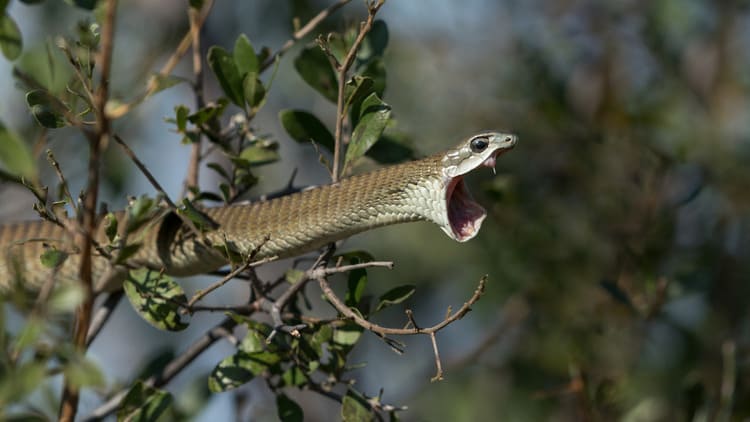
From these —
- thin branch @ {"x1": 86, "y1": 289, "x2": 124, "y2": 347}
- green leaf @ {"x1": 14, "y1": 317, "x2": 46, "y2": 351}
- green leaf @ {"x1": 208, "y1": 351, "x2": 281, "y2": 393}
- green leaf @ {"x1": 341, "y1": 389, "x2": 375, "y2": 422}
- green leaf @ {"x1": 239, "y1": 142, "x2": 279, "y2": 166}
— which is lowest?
thin branch @ {"x1": 86, "y1": 289, "x2": 124, "y2": 347}

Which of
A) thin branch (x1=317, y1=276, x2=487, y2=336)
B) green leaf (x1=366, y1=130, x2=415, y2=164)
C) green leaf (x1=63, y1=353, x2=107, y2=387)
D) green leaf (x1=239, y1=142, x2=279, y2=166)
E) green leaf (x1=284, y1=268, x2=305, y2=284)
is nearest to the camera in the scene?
green leaf (x1=63, y1=353, x2=107, y2=387)

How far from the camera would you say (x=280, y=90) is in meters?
7.04

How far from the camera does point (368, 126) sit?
8.03 ft

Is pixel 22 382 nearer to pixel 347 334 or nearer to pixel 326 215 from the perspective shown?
pixel 347 334

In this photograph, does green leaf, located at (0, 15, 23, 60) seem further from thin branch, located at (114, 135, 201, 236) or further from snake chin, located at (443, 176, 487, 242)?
snake chin, located at (443, 176, 487, 242)

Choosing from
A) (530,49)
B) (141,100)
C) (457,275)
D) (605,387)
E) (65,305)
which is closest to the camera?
(65,305)

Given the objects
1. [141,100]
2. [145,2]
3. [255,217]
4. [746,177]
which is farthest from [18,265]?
[145,2]

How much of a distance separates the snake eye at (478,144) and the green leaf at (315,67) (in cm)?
45

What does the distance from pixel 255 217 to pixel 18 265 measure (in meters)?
1.38

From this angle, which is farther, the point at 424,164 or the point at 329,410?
the point at 329,410

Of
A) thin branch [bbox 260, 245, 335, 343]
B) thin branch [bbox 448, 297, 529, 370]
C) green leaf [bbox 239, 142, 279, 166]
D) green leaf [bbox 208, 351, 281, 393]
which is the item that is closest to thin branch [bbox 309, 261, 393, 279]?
thin branch [bbox 260, 245, 335, 343]

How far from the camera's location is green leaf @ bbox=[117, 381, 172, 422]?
7.06 ft

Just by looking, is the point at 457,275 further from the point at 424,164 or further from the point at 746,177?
the point at 424,164

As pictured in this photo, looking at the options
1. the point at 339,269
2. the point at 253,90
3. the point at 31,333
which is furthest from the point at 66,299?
the point at 253,90
